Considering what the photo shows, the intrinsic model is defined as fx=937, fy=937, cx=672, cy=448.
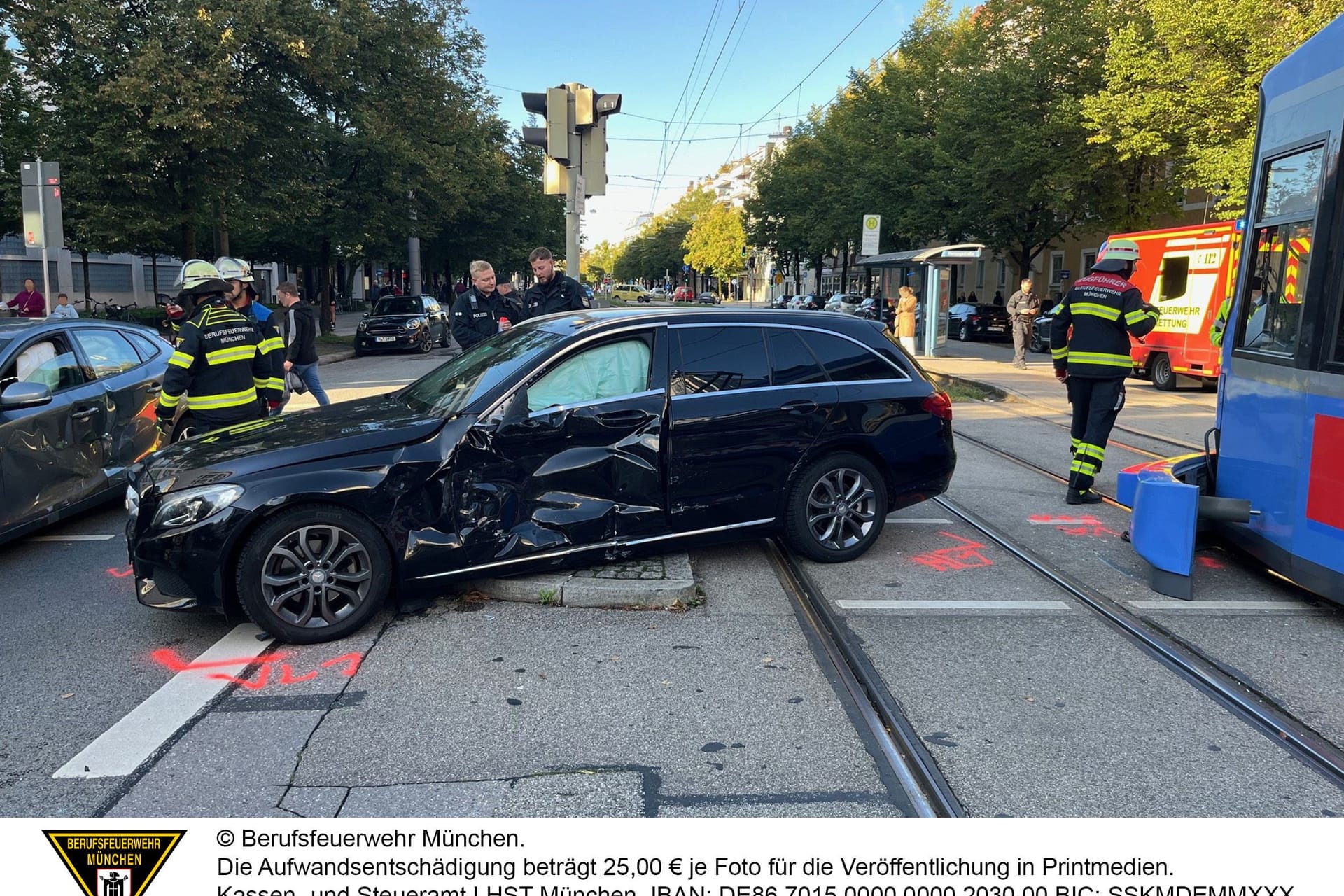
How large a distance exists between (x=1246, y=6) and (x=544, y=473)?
20.5m

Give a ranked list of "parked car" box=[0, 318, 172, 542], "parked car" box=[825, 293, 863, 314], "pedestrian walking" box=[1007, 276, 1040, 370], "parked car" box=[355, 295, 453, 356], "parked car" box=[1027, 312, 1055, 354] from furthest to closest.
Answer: "parked car" box=[825, 293, 863, 314], "parked car" box=[355, 295, 453, 356], "parked car" box=[1027, 312, 1055, 354], "pedestrian walking" box=[1007, 276, 1040, 370], "parked car" box=[0, 318, 172, 542]

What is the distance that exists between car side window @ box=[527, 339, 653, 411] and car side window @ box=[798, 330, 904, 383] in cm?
118

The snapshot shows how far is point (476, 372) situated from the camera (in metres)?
5.52

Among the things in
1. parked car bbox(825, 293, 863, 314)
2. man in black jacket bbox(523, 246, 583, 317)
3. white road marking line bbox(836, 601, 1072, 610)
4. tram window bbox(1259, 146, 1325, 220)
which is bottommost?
white road marking line bbox(836, 601, 1072, 610)

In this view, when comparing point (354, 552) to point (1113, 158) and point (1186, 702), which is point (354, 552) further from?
point (1113, 158)

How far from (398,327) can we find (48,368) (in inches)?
745

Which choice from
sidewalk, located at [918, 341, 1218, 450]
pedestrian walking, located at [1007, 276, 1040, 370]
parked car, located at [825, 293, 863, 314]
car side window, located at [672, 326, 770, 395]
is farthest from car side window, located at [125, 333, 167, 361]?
parked car, located at [825, 293, 863, 314]

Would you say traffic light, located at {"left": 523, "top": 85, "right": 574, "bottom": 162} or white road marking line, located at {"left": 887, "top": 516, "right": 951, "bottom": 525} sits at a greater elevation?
traffic light, located at {"left": 523, "top": 85, "right": 574, "bottom": 162}

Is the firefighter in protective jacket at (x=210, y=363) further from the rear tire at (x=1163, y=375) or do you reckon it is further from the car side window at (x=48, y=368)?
the rear tire at (x=1163, y=375)

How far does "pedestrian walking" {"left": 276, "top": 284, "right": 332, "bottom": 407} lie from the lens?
1162cm

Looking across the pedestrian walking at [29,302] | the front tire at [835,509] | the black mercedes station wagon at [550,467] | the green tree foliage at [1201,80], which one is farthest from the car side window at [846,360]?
the pedestrian walking at [29,302]

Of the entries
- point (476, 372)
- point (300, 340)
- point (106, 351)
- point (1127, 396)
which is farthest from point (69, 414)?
point (1127, 396)

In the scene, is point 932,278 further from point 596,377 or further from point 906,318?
point 596,377

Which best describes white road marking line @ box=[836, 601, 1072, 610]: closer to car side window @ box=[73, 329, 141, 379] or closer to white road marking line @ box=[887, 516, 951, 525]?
white road marking line @ box=[887, 516, 951, 525]
